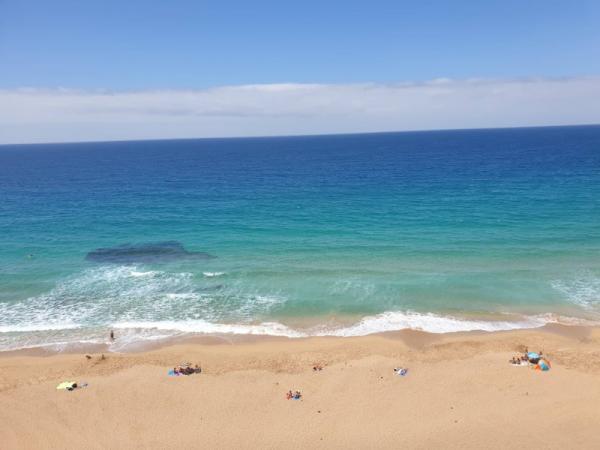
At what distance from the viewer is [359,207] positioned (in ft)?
197

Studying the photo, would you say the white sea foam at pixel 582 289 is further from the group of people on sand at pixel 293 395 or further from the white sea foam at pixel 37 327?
the white sea foam at pixel 37 327

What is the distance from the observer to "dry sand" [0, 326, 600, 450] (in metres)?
18.2

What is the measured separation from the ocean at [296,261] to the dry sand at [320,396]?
101 inches

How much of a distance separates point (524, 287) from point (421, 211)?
24278 millimetres

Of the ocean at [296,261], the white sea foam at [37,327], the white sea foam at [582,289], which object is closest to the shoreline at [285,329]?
the ocean at [296,261]

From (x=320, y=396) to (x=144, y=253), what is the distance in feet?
98.2

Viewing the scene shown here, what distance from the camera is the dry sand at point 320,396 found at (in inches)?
717

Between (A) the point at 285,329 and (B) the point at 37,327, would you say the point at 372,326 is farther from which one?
(B) the point at 37,327

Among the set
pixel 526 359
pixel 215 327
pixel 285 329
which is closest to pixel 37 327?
pixel 215 327

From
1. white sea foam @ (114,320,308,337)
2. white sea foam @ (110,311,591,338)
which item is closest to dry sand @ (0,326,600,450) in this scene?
white sea foam @ (110,311,591,338)

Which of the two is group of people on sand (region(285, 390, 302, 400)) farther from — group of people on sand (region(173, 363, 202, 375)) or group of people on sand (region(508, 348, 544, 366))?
group of people on sand (region(508, 348, 544, 366))

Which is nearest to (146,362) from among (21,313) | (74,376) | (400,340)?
(74,376)

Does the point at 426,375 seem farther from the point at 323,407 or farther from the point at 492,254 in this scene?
the point at 492,254

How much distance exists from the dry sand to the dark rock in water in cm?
1652
